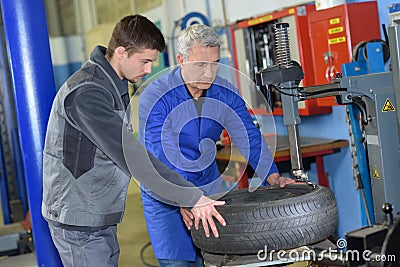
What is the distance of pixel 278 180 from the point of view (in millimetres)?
2545

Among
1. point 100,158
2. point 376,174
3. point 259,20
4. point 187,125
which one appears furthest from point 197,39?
point 259,20

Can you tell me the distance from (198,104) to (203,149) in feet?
0.63

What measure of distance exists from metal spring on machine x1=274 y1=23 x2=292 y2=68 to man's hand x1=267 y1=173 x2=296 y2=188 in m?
0.47

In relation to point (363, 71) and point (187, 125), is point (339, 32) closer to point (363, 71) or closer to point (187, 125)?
point (363, 71)

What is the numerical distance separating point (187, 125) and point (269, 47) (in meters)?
2.15

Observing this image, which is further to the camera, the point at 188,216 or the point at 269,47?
the point at 269,47

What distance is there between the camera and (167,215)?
2.64 meters

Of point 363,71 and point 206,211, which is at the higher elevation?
point 363,71

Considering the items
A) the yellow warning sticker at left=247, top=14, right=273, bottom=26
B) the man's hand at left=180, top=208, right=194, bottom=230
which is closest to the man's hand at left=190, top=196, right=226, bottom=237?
the man's hand at left=180, top=208, right=194, bottom=230

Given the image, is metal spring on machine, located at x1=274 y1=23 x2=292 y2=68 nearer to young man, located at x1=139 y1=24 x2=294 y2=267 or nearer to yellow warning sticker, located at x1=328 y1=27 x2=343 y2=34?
young man, located at x1=139 y1=24 x2=294 y2=267

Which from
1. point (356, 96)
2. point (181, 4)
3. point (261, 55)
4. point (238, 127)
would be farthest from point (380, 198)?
point (181, 4)

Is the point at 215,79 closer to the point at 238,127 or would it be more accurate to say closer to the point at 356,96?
the point at 238,127

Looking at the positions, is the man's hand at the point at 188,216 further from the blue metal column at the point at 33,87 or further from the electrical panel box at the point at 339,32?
the electrical panel box at the point at 339,32

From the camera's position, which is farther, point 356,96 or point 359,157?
point 359,157
